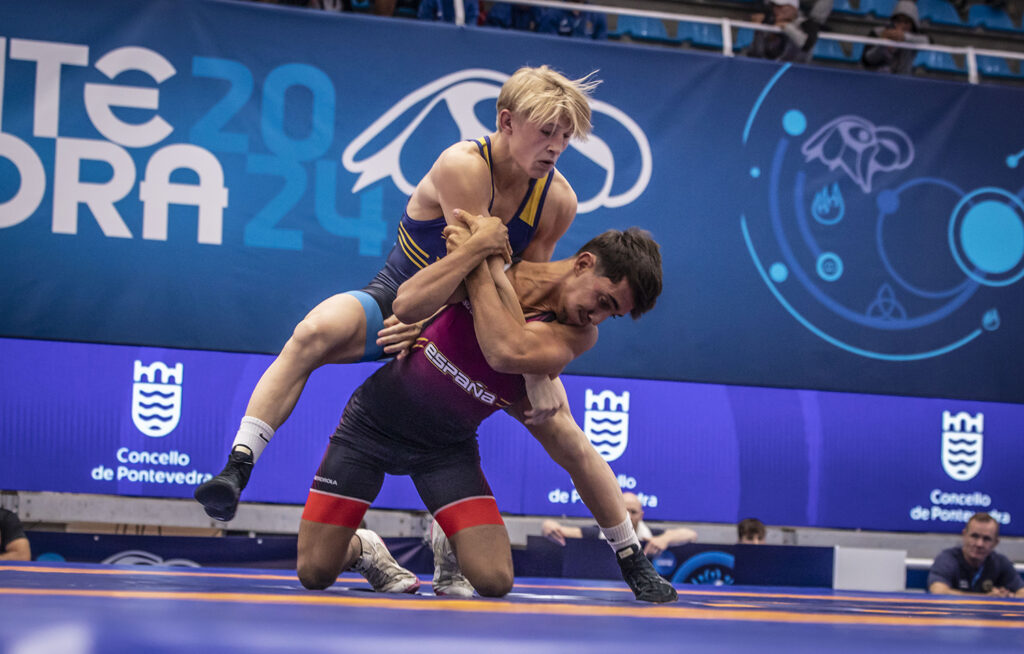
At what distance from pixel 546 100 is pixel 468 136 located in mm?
3867

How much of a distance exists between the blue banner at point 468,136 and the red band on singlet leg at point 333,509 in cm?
323

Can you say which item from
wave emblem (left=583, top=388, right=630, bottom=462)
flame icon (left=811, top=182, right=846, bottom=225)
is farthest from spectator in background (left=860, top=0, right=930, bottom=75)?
wave emblem (left=583, top=388, right=630, bottom=462)

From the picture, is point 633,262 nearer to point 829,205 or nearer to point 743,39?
point 829,205

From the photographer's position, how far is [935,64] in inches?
313

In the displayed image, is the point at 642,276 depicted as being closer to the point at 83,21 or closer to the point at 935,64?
the point at 83,21

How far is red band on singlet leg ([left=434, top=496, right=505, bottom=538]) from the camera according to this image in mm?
2965

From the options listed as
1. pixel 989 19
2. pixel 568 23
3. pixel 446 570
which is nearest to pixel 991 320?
pixel 989 19

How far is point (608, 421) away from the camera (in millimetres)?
6305

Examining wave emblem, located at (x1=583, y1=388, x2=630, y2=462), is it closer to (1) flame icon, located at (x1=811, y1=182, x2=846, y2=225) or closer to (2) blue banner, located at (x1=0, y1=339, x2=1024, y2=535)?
(2) blue banner, located at (x1=0, y1=339, x2=1024, y2=535)

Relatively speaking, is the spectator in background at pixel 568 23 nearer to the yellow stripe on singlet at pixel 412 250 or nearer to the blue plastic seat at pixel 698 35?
the blue plastic seat at pixel 698 35

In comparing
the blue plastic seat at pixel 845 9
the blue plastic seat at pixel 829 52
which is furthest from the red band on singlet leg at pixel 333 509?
the blue plastic seat at pixel 845 9

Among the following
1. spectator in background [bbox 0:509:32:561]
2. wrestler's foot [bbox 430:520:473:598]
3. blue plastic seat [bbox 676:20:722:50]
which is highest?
blue plastic seat [bbox 676:20:722:50]

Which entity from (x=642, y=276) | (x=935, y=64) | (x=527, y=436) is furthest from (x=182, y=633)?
(x=935, y=64)

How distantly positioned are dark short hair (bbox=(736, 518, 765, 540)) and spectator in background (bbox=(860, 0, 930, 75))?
361 centimetres
